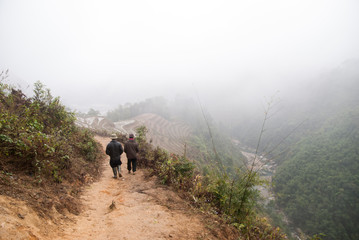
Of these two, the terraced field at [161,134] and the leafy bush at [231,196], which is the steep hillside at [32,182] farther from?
the terraced field at [161,134]

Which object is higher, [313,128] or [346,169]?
[313,128]

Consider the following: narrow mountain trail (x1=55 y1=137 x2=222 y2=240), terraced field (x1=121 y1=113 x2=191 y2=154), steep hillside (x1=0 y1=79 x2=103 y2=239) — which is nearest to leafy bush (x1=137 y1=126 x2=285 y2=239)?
narrow mountain trail (x1=55 y1=137 x2=222 y2=240)

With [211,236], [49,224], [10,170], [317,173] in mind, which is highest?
[10,170]

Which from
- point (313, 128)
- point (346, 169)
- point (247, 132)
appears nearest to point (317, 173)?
point (346, 169)

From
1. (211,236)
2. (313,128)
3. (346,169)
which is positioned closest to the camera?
(211,236)

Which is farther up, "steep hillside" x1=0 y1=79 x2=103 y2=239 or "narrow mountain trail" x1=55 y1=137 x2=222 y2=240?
"steep hillside" x1=0 y1=79 x2=103 y2=239

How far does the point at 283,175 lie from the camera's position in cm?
6669

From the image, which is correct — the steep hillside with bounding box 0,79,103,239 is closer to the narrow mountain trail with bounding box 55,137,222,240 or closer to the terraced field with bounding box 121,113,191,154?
the narrow mountain trail with bounding box 55,137,222,240

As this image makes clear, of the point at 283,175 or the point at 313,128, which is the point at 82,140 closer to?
the point at 283,175

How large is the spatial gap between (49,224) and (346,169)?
9174 cm

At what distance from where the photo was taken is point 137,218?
3332 mm

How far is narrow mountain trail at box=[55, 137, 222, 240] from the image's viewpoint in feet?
9.29

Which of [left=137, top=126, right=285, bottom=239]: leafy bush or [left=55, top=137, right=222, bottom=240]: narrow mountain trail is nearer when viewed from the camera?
[left=55, top=137, right=222, bottom=240]: narrow mountain trail

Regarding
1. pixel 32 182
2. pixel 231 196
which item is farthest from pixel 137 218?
pixel 32 182
